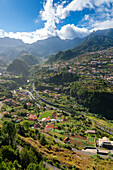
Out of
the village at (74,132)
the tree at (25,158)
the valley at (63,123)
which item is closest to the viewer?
the tree at (25,158)

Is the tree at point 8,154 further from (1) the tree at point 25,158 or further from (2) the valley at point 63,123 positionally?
(1) the tree at point 25,158

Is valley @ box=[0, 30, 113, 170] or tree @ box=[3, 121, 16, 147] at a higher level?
tree @ box=[3, 121, 16, 147]

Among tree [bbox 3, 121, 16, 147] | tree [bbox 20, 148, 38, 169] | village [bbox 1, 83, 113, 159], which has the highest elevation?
tree [bbox 3, 121, 16, 147]

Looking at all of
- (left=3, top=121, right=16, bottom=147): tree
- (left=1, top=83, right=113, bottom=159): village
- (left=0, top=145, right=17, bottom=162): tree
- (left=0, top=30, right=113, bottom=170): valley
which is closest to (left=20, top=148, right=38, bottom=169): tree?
(left=0, top=30, right=113, bottom=170): valley

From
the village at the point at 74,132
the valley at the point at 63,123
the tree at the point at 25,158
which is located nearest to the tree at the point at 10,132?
the valley at the point at 63,123

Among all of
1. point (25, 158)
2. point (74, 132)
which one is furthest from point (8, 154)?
point (74, 132)

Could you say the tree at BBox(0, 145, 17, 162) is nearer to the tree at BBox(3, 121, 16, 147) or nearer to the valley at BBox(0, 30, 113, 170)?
the valley at BBox(0, 30, 113, 170)

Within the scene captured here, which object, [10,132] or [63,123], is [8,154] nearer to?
[10,132]

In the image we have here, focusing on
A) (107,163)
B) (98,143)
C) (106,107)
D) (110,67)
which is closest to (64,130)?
(98,143)

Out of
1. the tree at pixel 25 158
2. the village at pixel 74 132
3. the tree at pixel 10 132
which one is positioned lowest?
the village at pixel 74 132

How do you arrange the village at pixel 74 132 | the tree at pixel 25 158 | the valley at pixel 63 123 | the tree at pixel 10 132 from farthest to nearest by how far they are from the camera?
1. the village at pixel 74 132
2. the valley at pixel 63 123
3. the tree at pixel 10 132
4. the tree at pixel 25 158

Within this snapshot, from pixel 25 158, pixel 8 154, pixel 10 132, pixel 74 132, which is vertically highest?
pixel 10 132
